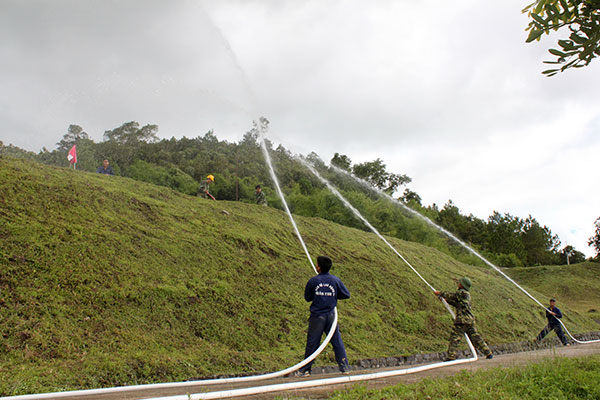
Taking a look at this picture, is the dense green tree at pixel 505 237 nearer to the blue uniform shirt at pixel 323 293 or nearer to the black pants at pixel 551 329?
the black pants at pixel 551 329

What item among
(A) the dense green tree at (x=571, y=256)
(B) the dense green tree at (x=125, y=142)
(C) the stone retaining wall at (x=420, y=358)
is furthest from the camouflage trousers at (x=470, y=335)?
(A) the dense green tree at (x=571, y=256)

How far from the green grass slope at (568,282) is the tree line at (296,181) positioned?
15.8 ft

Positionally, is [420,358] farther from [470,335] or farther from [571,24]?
[571,24]

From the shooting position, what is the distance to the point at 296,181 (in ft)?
108

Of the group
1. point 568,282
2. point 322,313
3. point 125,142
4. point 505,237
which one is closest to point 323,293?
point 322,313

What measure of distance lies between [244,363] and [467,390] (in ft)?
12.2

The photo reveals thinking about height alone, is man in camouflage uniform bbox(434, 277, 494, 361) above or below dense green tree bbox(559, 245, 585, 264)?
below

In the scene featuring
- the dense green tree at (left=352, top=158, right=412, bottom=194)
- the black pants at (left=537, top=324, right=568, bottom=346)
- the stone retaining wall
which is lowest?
the stone retaining wall

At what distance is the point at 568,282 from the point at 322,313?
3543 centimetres

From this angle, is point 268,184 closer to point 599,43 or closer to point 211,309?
point 211,309

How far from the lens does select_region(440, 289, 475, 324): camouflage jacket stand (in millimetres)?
9120

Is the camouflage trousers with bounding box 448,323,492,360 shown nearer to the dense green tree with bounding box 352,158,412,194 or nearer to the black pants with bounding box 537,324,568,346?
the black pants with bounding box 537,324,568,346

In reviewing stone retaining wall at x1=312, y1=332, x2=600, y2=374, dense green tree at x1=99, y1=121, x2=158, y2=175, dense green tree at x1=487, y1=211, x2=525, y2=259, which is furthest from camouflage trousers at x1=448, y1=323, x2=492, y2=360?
dense green tree at x1=487, y1=211, x2=525, y2=259

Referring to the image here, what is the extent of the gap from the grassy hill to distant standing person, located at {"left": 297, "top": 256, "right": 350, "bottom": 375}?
1.17 metres
